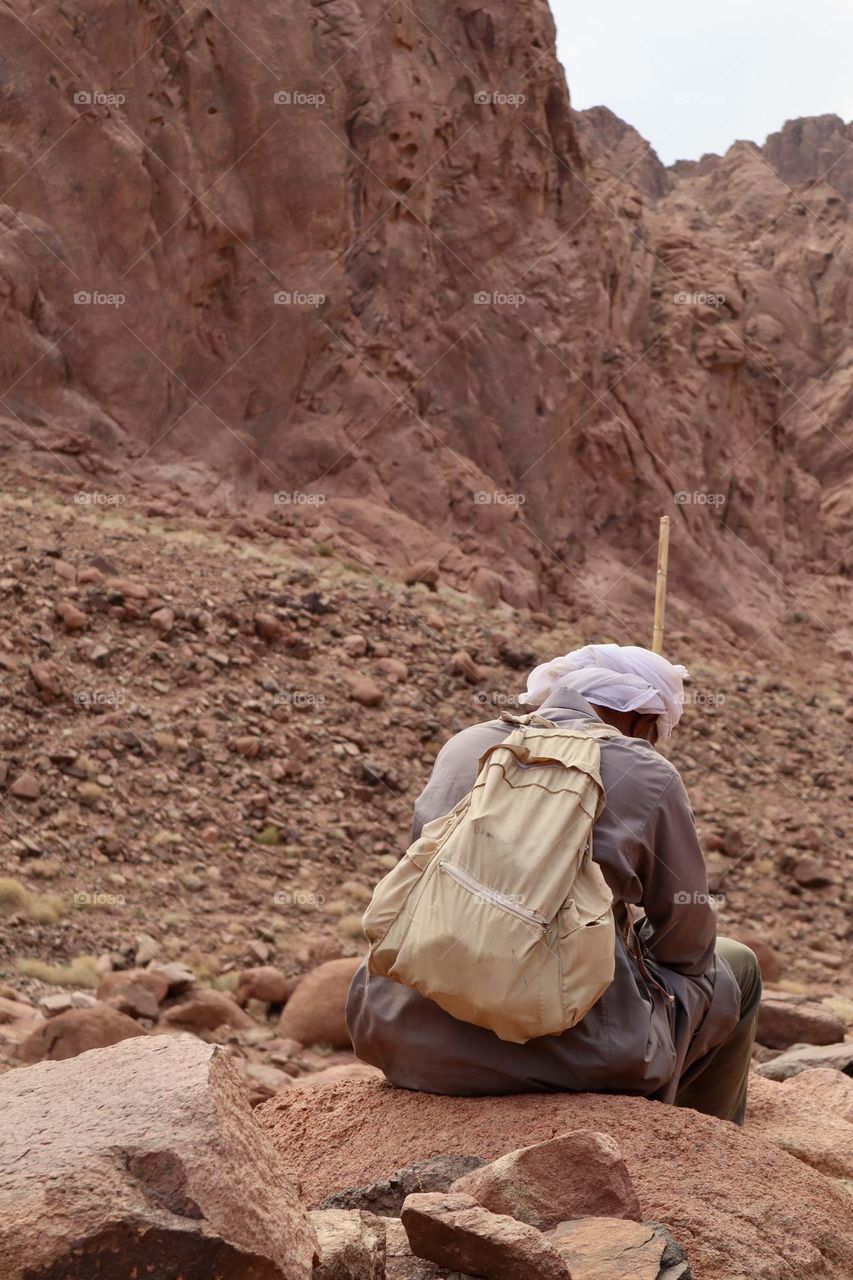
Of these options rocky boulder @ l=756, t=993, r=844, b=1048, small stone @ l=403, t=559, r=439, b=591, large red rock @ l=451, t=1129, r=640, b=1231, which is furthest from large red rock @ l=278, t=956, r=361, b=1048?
small stone @ l=403, t=559, r=439, b=591

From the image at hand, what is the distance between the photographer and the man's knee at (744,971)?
11.4 ft

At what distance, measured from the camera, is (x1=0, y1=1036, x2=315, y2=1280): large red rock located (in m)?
1.70

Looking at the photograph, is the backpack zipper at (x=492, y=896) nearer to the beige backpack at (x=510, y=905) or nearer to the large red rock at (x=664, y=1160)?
the beige backpack at (x=510, y=905)

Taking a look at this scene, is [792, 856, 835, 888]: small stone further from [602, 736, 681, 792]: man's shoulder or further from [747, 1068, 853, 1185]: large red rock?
[602, 736, 681, 792]: man's shoulder

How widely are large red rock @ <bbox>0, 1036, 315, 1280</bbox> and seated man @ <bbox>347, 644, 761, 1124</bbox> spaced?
2.44ft

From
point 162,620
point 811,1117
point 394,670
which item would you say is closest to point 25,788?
point 162,620

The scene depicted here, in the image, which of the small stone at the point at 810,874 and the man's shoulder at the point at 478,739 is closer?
the man's shoulder at the point at 478,739

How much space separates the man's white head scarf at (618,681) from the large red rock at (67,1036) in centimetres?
346

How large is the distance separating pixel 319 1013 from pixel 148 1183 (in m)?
6.22

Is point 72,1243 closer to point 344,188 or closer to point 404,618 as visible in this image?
point 404,618

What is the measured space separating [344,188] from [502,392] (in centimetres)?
450

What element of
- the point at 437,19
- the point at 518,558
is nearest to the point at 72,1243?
the point at 518,558

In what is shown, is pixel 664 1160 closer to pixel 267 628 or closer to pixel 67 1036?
pixel 67 1036

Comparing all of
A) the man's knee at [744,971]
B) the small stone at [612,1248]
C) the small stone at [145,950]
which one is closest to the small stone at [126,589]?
the small stone at [145,950]
